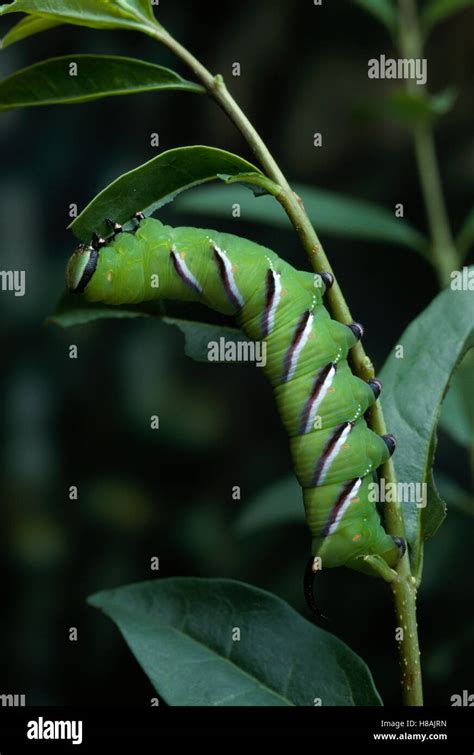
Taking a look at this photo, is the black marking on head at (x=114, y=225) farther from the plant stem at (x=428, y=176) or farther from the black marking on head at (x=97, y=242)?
the plant stem at (x=428, y=176)

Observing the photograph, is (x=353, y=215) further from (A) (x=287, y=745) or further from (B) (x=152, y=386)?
(B) (x=152, y=386)

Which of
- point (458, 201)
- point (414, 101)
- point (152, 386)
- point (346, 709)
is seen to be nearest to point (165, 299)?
point (346, 709)

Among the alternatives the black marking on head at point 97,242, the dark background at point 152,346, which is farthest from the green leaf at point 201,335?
the dark background at point 152,346

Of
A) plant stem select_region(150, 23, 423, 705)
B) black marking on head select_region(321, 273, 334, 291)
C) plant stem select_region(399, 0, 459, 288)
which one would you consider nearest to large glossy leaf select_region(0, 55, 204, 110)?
plant stem select_region(150, 23, 423, 705)

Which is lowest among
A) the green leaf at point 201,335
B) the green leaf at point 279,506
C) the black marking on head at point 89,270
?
the green leaf at point 279,506

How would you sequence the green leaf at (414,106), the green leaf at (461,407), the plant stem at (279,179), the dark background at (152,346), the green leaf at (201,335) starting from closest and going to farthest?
1. the plant stem at (279,179)
2. the green leaf at (201,335)
3. the green leaf at (461,407)
4. the green leaf at (414,106)
5. the dark background at (152,346)
